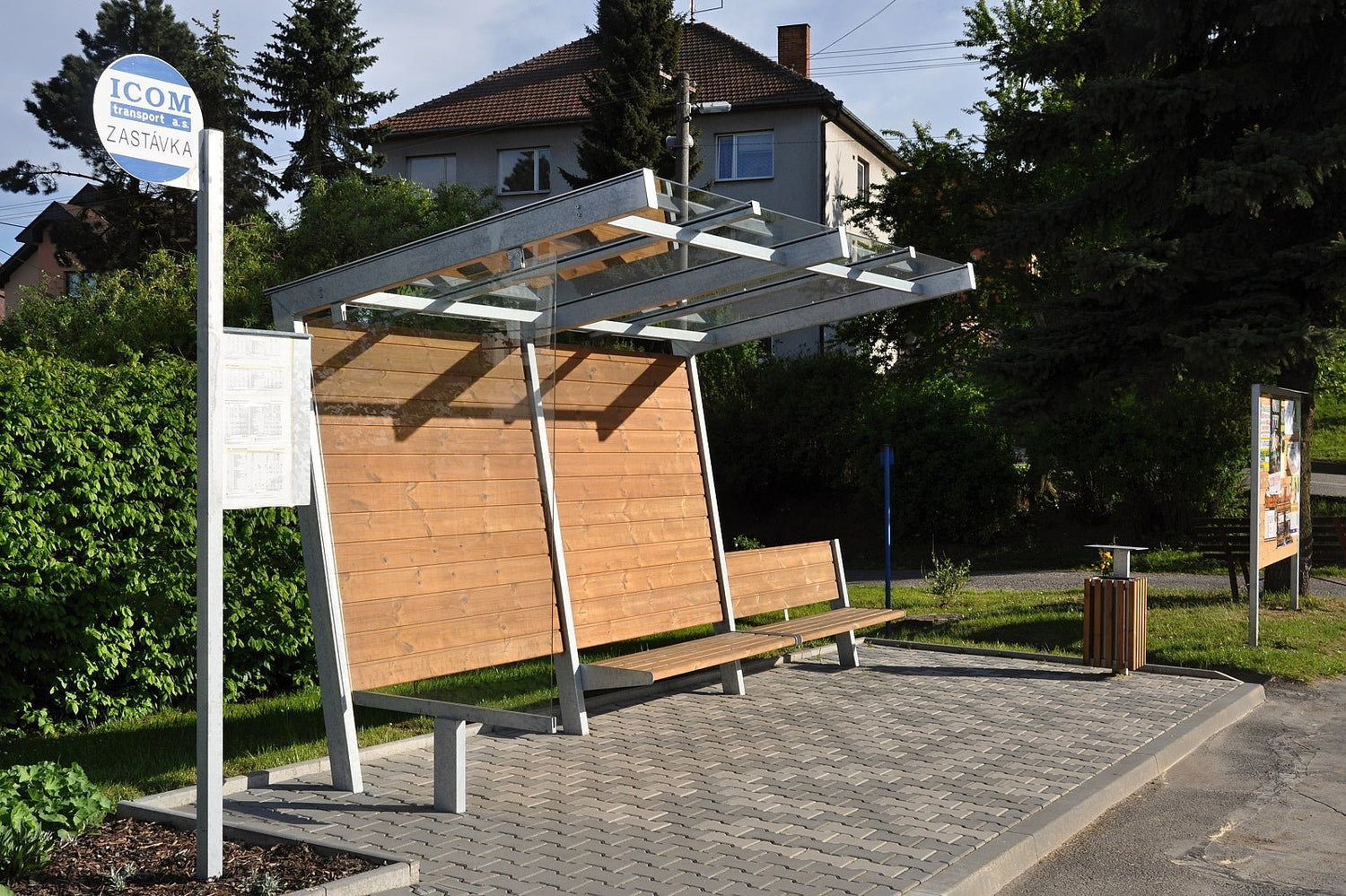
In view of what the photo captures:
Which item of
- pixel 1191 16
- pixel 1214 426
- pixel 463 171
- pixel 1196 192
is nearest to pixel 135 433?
pixel 1196 192

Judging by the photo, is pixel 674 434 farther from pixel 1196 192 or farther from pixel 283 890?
pixel 1196 192

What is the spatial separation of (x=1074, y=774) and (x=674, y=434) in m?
3.94

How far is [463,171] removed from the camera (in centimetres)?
3834

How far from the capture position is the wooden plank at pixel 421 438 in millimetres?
6730

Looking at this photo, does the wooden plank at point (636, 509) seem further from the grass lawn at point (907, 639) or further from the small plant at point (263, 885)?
the small plant at point (263, 885)

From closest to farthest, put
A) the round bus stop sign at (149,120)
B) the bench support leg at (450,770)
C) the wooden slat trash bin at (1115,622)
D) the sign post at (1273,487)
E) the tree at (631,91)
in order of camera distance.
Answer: the round bus stop sign at (149,120), the bench support leg at (450,770), the wooden slat trash bin at (1115,622), the sign post at (1273,487), the tree at (631,91)

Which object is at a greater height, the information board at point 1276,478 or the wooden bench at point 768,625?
the information board at point 1276,478

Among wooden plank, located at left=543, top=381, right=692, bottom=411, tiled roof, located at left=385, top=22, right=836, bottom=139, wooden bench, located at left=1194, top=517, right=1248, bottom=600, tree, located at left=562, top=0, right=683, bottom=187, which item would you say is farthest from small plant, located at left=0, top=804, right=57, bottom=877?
tiled roof, located at left=385, top=22, right=836, bottom=139

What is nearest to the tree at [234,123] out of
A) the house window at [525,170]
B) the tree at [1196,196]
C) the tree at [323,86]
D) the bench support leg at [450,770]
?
the tree at [323,86]

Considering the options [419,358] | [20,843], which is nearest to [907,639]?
[419,358]

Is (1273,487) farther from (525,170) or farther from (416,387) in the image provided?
(525,170)

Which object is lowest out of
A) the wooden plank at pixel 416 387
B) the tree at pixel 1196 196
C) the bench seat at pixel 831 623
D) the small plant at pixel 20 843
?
the small plant at pixel 20 843

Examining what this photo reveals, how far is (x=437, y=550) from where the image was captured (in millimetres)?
7012

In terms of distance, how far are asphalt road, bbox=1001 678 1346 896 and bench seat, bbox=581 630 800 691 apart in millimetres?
2466
